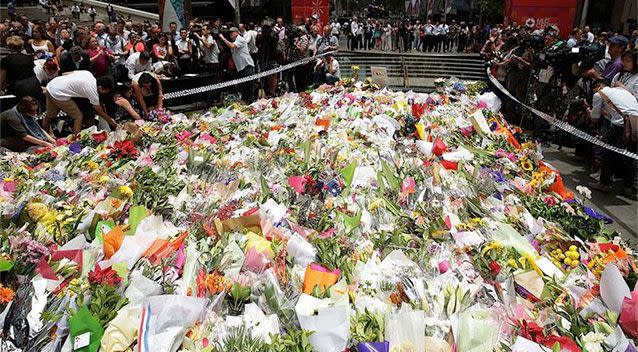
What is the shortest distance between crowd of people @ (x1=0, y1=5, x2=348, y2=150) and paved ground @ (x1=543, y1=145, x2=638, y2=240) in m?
4.30

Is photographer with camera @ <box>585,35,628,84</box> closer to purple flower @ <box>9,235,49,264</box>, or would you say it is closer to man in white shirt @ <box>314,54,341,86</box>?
man in white shirt @ <box>314,54,341,86</box>

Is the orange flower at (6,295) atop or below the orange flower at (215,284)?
atop

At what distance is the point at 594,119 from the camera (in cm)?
591

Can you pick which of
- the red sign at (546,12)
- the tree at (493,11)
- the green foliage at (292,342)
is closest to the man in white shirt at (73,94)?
the green foliage at (292,342)

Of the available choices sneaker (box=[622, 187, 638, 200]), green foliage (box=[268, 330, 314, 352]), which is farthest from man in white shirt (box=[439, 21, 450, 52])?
green foliage (box=[268, 330, 314, 352])

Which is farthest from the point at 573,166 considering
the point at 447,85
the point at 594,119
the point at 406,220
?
the point at 406,220

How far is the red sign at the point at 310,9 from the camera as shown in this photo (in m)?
15.7

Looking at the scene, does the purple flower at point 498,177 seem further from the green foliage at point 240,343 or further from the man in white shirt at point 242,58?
the man in white shirt at point 242,58

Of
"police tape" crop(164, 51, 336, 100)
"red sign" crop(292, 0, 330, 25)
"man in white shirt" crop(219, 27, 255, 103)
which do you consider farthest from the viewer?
"red sign" crop(292, 0, 330, 25)

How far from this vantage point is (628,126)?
17.1 feet

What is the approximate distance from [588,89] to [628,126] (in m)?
2.14

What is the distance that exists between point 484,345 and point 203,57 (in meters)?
9.20

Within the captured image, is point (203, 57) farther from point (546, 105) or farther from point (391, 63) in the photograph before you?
point (391, 63)

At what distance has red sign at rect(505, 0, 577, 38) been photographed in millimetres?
14906
